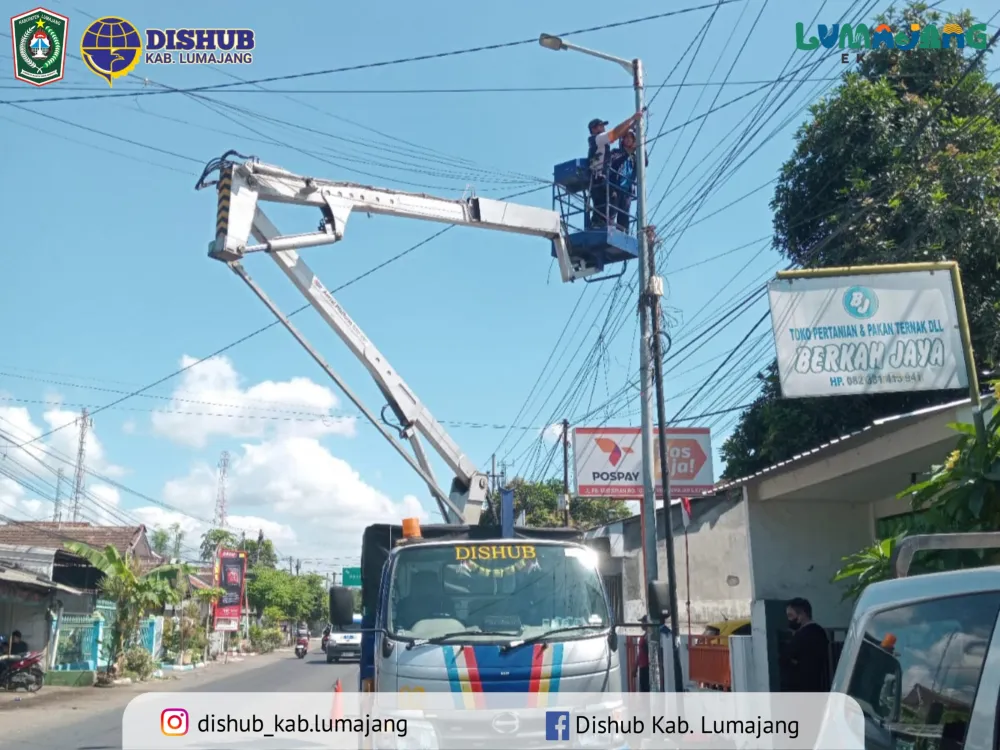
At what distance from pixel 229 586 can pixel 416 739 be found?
39.9 metres

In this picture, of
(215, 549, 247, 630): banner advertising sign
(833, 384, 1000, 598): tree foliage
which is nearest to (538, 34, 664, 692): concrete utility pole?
(833, 384, 1000, 598): tree foliage

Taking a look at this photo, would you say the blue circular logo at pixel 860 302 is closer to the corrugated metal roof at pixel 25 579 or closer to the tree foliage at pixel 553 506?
the corrugated metal roof at pixel 25 579

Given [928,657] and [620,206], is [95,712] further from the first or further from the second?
[928,657]

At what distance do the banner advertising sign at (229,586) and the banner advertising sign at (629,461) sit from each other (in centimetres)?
3017

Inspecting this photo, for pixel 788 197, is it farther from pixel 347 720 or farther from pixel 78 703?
pixel 78 703

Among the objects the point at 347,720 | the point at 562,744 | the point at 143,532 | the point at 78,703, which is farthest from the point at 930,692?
the point at 143,532

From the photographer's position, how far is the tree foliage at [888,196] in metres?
16.6

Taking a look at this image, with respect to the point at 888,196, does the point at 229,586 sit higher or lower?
lower

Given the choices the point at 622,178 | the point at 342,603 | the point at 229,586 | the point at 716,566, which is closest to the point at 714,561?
the point at 716,566

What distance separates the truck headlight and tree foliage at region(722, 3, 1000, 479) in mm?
12063

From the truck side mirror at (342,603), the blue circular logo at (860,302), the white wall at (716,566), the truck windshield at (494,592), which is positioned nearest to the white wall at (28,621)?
the white wall at (716,566)

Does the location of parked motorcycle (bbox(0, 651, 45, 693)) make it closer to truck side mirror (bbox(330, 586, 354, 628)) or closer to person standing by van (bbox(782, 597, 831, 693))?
truck side mirror (bbox(330, 586, 354, 628))

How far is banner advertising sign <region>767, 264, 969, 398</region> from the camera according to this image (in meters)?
9.09

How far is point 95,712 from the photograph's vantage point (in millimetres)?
18484
